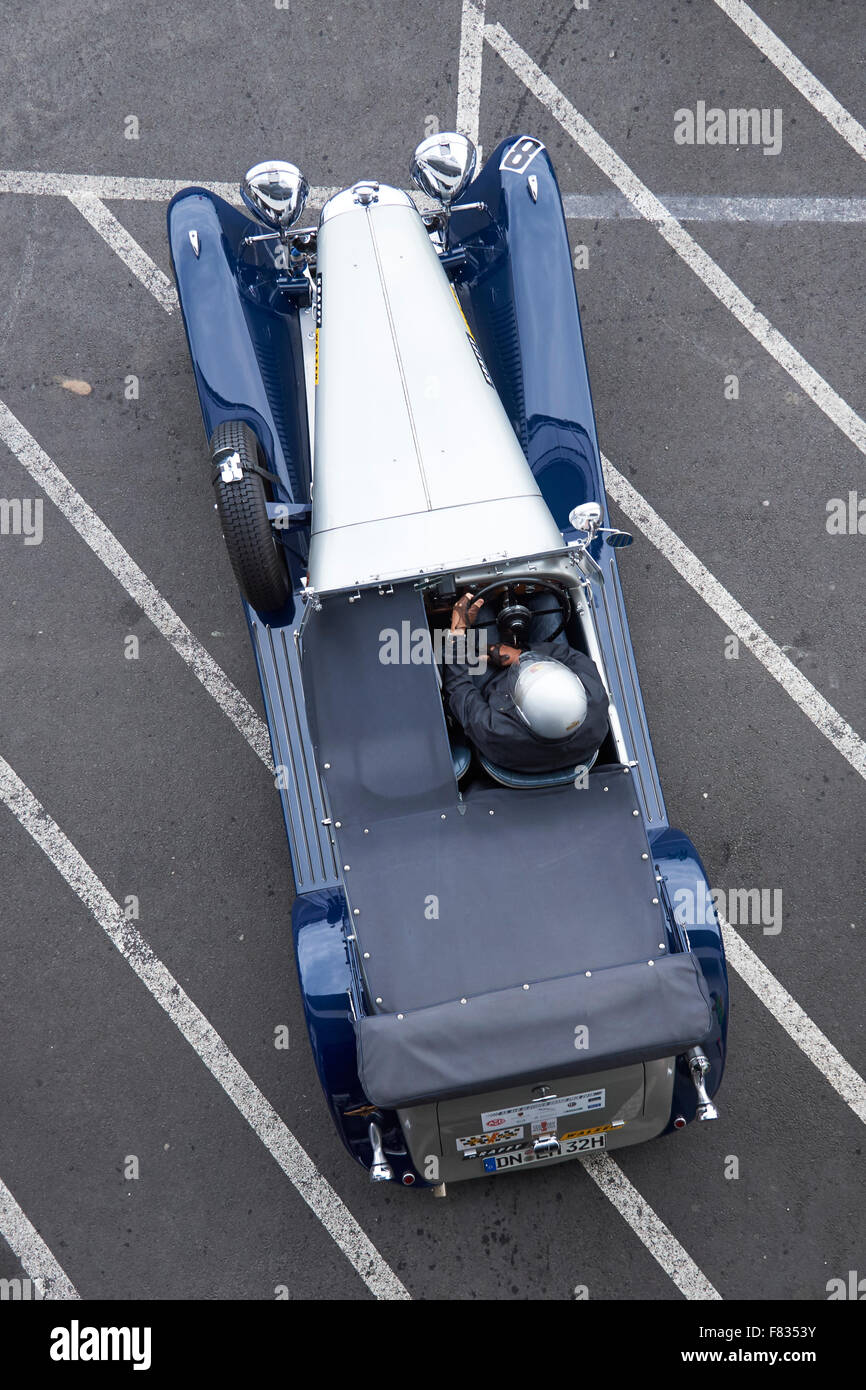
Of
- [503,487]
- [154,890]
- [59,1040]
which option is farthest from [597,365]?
[59,1040]

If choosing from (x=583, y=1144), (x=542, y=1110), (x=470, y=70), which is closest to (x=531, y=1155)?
(x=583, y=1144)

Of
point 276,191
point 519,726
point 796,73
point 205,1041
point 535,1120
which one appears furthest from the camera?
point 796,73

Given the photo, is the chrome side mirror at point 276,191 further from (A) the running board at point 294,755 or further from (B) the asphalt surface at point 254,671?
(A) the running board at point 294,755

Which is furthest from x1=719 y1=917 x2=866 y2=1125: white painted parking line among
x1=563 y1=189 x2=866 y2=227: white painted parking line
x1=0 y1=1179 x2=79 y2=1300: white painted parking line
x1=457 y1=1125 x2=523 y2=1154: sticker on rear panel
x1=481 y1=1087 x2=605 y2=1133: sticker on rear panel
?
x1=563 y1=189 x2=866 y2=227: white painted parking line

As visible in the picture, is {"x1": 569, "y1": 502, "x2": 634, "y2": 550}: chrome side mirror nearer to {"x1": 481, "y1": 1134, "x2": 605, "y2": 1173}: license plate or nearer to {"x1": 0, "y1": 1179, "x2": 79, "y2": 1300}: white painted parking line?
{"x1": 481, "y1": 1134, "x2": 605, "y2": 1173}: license plate

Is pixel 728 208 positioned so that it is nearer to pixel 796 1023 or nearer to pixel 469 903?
pixel 469 903

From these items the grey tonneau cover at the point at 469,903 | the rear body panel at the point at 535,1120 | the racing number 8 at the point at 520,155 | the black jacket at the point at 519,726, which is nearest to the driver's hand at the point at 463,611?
the grey tonneau cover at the point at 469,903
